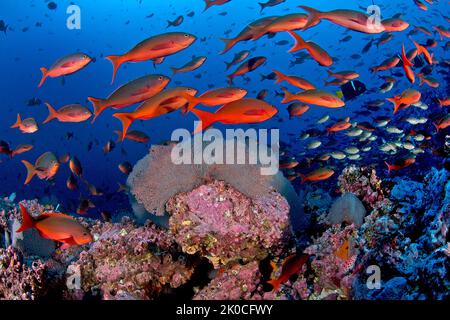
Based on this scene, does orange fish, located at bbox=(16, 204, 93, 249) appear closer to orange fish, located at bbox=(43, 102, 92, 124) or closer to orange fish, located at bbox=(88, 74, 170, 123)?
orange fish, located at bbox=(88, 74, 170, 123)

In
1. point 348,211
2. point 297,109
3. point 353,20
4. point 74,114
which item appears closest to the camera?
point 353,20

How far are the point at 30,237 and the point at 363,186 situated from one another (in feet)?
17.3

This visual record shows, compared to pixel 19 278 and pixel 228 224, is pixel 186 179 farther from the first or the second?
pixel 19 278

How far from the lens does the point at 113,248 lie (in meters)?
3.83

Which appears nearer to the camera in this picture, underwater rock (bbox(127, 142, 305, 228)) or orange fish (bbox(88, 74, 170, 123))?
underwater rock (bbox(127, 142, 305, 228))

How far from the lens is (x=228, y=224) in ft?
11.2

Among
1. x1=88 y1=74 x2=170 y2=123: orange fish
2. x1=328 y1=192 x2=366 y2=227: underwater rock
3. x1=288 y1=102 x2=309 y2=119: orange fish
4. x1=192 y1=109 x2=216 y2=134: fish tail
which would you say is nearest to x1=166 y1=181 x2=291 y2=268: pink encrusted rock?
x1=192 y1=109 x2=216 y2=134: fish tail

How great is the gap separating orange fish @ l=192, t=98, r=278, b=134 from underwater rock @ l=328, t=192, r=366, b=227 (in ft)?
5.95

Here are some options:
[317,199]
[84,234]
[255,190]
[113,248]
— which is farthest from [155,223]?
[317,199]

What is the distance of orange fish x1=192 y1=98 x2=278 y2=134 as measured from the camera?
3635 mm

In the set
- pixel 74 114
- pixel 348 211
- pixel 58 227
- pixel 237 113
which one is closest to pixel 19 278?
pixel 58 227

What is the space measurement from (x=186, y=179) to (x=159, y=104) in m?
0.97

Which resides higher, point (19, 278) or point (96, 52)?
point (19, 278)
